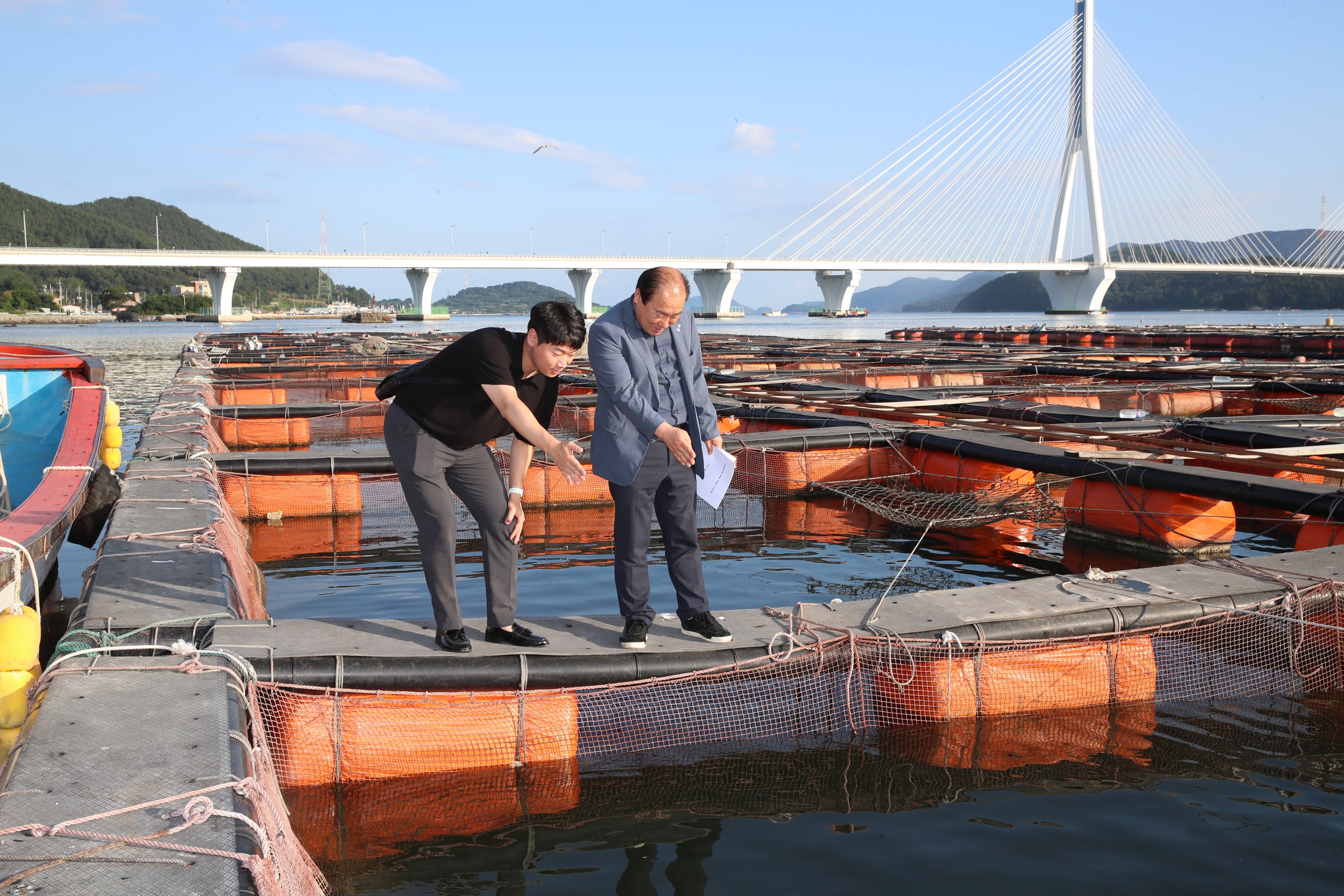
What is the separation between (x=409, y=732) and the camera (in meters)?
4.10

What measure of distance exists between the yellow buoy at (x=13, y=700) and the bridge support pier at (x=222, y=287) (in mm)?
87984

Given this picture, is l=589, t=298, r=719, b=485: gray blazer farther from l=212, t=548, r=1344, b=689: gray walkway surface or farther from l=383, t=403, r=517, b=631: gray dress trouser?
l=212, t=548, r=1344, b=689: gray walkway surface

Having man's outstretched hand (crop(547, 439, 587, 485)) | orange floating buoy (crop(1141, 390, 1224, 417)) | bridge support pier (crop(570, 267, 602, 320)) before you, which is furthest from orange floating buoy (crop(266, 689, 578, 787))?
bridge support pier (crop(570, 267, 602, 320))

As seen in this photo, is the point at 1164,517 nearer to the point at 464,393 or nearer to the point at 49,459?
the point at 464,393

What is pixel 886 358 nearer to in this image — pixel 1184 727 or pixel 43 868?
pixel 1184 727

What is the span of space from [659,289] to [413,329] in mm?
78043

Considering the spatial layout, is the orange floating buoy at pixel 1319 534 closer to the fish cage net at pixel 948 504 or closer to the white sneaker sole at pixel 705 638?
the fish cage net at pixel 948 504

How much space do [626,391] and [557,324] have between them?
455mm

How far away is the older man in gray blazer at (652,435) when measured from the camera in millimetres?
4051

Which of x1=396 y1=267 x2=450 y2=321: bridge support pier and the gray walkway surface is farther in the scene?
x1=396 y1=267 x2=450 y2=321: bridge support pier

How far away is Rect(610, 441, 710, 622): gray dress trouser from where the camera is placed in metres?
4.15

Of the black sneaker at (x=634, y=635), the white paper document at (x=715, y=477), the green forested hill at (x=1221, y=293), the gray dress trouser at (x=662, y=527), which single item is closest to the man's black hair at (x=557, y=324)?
the gray dress trouser at (x=662, y=527)

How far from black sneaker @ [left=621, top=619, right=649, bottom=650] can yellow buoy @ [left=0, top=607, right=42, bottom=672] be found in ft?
7.35

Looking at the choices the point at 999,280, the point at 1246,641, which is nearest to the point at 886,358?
the point at 1246,641
